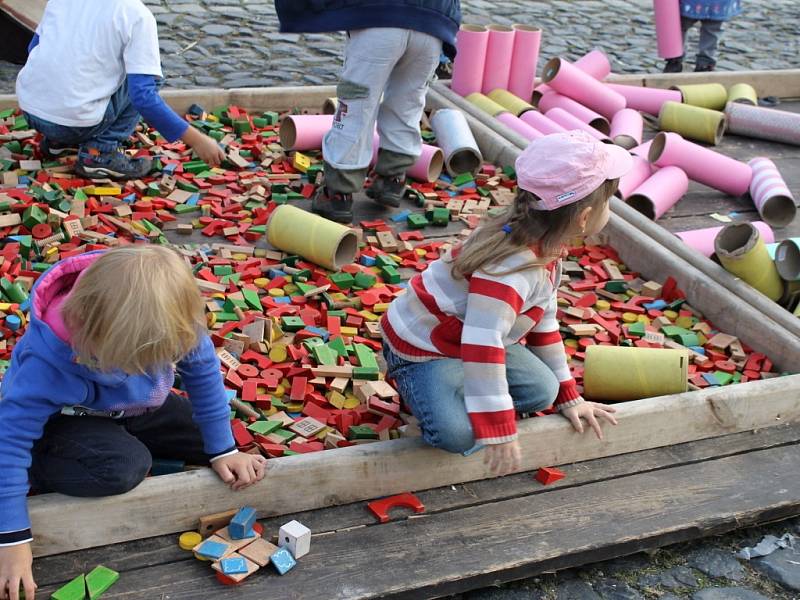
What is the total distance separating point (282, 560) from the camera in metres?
2.78

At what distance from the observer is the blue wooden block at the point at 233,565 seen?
2.70m

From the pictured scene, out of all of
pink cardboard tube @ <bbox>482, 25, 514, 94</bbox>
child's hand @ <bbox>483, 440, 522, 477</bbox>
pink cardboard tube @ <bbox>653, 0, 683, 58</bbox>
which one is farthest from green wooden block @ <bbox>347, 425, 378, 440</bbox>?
pink cardboard tube @ <bbox>653, 0, 683, 58</bbox>

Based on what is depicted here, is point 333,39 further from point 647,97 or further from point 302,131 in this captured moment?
point 302,131

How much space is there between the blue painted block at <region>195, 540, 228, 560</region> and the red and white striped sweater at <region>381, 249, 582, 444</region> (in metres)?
0.85

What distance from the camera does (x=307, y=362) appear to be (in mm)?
3785

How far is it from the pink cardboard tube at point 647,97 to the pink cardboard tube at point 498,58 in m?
0.96

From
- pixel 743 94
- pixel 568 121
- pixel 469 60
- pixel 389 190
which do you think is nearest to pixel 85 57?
pixel 389 190

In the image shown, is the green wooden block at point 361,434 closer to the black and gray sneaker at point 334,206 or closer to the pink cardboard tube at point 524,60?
the black and gray sneaker at point 334,206

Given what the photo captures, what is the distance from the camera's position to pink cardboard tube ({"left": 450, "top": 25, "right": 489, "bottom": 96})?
6523mm

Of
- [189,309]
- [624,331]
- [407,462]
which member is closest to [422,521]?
[407,462]

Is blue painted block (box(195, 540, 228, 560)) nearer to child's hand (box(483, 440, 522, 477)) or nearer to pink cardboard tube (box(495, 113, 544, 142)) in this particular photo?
child's hand (box(483, 440, 522, 477))

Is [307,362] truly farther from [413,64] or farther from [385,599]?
[413,64]

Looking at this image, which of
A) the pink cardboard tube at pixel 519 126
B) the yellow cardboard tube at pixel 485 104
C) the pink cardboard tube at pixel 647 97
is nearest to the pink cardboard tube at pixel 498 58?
the yellow cardboard tube at pixel 485 104

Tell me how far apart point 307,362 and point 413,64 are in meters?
1.85
